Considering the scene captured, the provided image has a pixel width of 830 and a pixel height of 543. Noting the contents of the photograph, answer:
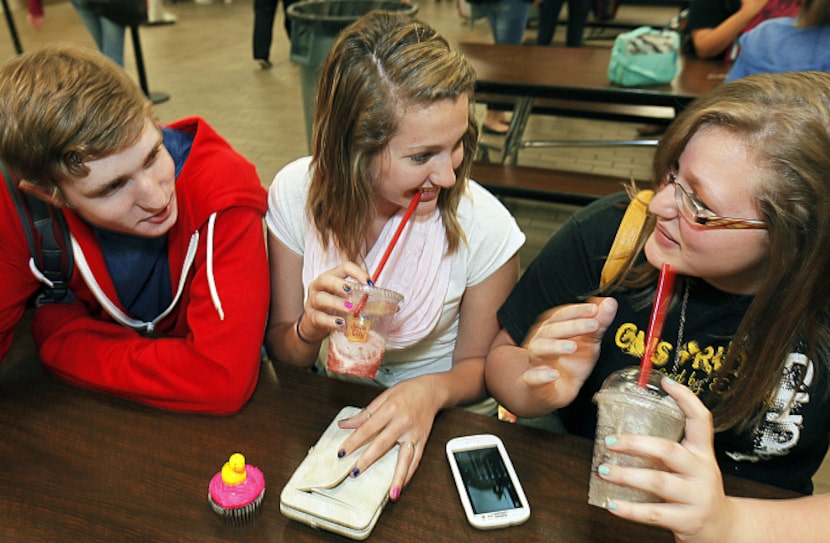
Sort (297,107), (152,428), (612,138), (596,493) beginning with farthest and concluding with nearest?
(297,107), (612,138), (152,428), (596,493)

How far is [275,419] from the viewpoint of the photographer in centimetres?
104

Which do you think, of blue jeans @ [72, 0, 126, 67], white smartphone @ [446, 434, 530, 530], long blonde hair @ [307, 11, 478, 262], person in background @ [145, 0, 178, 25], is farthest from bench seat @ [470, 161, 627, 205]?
person in background @ [145, 0, 178, 25]

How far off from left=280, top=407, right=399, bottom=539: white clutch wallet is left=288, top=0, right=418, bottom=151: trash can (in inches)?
83.8

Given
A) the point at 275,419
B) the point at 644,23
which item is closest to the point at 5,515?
the point at 275,419

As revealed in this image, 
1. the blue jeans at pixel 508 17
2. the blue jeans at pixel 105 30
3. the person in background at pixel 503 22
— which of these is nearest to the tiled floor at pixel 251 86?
the person in background at pixel 503 22

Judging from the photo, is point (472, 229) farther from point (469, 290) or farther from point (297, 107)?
point (297, 107)

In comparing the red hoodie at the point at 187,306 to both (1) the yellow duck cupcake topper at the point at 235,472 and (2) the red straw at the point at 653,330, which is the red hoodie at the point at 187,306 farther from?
(2) the red straw at the point at 653,330

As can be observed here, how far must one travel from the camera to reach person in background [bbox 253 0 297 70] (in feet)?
18.2

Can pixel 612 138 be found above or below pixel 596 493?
below

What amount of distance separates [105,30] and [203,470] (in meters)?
4.52

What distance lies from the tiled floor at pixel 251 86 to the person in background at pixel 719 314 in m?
1.30

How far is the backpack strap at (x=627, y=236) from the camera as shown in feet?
3.55

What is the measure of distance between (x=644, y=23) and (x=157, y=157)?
265 inches

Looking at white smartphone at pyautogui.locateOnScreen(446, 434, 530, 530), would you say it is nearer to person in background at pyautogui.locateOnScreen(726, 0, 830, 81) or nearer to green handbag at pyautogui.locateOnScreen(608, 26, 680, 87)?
person in background at pyautogui.locateOnScreen(726, 0, 830, 81)
